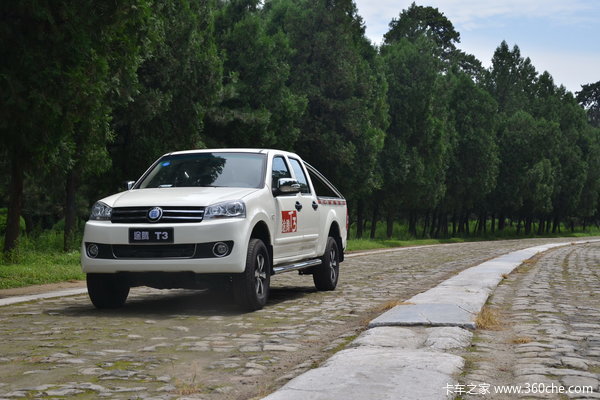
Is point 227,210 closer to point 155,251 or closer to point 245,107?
point 155,251

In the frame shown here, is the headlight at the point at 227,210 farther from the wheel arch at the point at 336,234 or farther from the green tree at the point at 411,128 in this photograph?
the green tree at the point at 411,128

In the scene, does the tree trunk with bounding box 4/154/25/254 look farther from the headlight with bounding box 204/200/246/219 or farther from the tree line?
the headlight with bounding box 204/200/246/219

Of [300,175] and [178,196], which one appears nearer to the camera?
[178,196]

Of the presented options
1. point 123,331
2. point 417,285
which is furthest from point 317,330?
point 417,285

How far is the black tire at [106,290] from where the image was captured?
9.48 meters

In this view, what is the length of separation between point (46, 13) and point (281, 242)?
16.7 feet

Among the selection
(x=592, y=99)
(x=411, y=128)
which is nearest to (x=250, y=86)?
(x=411, y=128)

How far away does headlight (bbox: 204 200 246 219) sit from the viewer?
9.00 meters

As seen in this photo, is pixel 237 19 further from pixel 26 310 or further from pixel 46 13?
pixel 26 310

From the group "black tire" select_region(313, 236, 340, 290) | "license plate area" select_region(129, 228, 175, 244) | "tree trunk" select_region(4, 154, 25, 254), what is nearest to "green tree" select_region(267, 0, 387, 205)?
"tree trunk" select_region(4, 154, 25, 254)

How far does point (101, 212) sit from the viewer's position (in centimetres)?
934

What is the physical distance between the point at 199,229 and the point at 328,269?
12.6 ft

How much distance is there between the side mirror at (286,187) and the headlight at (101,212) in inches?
87.0

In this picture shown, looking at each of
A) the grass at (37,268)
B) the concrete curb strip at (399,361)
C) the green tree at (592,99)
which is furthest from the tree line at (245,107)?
the green tree at (592,99)
